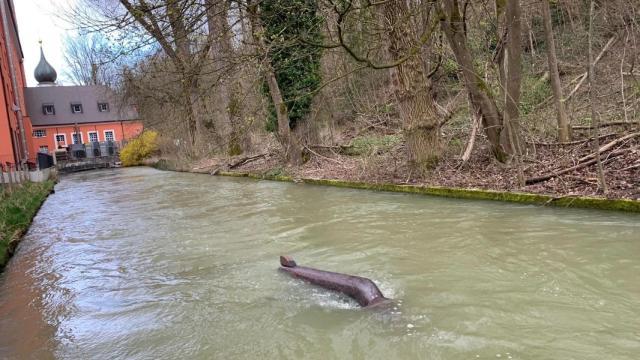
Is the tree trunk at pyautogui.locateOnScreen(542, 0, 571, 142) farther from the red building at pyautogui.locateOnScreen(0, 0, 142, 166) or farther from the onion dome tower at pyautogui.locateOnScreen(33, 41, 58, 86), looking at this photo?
the onion dome tower at pyautogui.locateOnScreen(33, 41, 58, 86)

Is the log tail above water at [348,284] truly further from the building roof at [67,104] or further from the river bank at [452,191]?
the building roof at [67,104]

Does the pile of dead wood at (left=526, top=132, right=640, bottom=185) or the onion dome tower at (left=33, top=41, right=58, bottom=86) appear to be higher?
the onion dome tower at (left=33, top=41, right=58, bottom=86)

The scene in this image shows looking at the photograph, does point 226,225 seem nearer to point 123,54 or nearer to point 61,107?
point 123,54

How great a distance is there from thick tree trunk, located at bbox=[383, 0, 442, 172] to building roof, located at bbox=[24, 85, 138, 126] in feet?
172

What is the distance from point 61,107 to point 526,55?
186 ft

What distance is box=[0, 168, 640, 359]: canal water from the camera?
4.23 m

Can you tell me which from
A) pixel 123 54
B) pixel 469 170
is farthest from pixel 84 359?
pixel 469 170

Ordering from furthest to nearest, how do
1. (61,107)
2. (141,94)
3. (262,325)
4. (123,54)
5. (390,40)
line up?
(61,107) < (141,94) < (390,40) < (123,54) < (262,325)

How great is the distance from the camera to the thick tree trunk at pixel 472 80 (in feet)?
35.3

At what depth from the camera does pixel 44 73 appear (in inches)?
2554

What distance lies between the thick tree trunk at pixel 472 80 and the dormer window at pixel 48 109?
59832 mm

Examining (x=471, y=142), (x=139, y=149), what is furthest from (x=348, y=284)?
(x=139, y=149)

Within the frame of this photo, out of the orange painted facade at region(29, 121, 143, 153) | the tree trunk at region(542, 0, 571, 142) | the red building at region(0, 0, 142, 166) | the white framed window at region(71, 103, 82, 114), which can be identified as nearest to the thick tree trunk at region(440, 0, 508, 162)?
the tree trunk at region(542, 0, 571, 142)

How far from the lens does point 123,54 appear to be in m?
10.9
